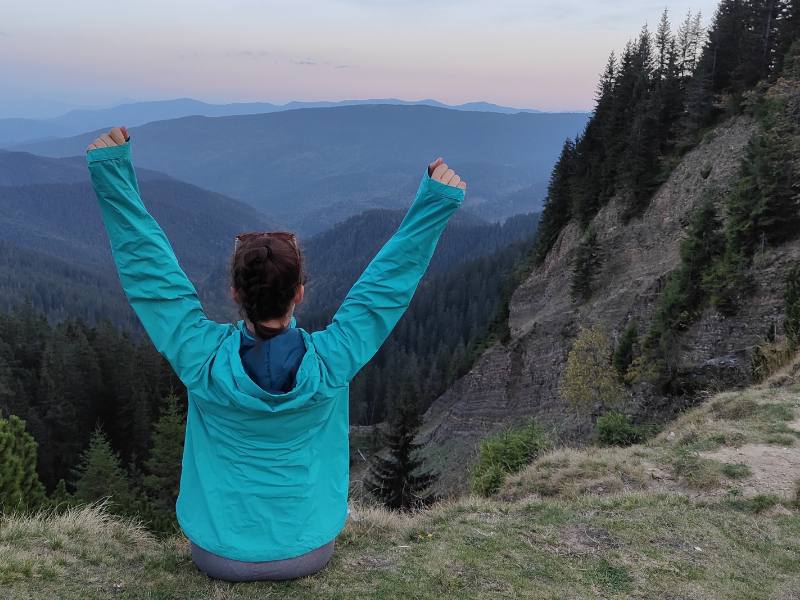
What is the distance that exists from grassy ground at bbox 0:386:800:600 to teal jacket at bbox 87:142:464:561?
2.48 ft

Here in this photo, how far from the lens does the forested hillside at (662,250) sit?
20.8 m

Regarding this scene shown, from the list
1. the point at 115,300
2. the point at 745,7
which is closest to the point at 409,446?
the point at 745,7

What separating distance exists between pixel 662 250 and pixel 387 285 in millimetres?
32579

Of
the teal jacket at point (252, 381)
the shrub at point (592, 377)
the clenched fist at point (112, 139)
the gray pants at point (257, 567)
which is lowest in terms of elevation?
the shrub at point (592, 377)

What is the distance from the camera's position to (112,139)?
3.05m

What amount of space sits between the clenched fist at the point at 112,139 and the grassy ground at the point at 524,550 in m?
3.05

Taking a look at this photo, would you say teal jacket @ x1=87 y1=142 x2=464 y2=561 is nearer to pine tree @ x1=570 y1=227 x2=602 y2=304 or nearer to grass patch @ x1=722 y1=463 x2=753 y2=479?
grass patch @ x1=722 y1=463 x2=753 y2=479

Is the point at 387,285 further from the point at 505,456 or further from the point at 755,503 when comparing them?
the point at 505,456

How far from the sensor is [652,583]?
5.03 metres

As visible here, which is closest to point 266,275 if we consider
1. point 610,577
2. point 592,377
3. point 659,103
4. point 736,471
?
point 610,577

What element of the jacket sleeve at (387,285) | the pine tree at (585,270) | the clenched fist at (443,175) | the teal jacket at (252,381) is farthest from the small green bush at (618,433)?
the pine tree at (585,270)

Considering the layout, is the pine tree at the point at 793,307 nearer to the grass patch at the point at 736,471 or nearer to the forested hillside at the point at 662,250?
the forested hillside at the point at 662,250

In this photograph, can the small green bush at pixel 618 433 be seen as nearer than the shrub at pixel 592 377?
Yes

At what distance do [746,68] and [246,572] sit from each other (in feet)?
145
